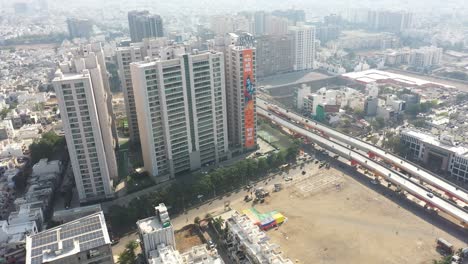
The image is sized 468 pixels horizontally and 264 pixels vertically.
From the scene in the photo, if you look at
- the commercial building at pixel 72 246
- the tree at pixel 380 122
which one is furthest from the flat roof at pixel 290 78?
the commercial building at pixel 72 246

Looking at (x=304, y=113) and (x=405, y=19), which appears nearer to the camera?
(x=304, y=113)

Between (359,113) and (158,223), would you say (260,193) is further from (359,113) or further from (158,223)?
(359,113)

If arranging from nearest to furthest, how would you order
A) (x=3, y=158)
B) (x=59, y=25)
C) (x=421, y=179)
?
(x=421, y=179) < (x=3, y=158) < (x=59, y=25)

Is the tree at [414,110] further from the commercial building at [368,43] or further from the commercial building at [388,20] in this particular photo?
the commercial building at [388,20]

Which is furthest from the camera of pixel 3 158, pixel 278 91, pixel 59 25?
pixel 59 25

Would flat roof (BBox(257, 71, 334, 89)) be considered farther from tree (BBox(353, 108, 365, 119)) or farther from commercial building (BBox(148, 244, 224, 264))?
commercial building (BBox(148, 244, 224, 264))

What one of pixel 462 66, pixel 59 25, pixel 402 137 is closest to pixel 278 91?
pixel 402 137

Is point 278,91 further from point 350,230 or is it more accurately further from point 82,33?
point 82,33
